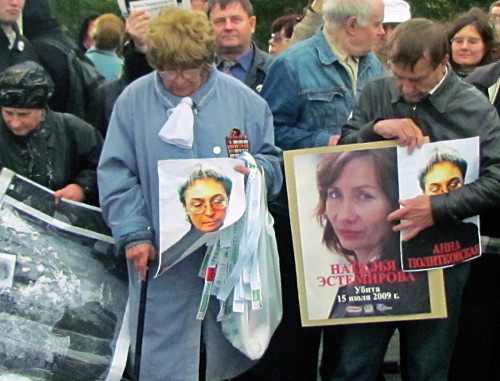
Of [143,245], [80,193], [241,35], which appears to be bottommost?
[143,245]

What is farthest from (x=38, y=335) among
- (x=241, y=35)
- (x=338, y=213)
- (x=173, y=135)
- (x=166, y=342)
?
(x=241, y=35)

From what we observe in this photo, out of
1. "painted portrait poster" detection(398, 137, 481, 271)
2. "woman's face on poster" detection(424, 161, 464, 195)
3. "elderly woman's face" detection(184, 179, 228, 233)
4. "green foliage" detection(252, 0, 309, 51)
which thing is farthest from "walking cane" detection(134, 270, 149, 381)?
"green foliage" detection(252, 0, 309, 51)

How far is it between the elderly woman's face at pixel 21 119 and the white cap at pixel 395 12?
Result: 2.37 meters

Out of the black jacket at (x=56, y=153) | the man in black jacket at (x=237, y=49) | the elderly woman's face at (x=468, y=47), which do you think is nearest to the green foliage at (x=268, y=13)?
the elderly woman's face at (x=468, y=47)

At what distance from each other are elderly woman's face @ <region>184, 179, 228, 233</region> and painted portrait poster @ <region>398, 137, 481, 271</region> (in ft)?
2.54

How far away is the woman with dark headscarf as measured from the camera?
15.8 ft

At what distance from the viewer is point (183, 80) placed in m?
4.52

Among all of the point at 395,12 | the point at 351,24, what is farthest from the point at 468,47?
the point at 351,24

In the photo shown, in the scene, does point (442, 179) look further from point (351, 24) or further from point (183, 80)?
point (183, 80)

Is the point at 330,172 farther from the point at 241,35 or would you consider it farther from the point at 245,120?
the point at 241,35

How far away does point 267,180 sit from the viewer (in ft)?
15.1

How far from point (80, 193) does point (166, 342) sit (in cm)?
79

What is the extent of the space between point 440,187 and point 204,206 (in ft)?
3.19

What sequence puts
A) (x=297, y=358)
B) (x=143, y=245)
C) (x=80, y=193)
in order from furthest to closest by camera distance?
(x=297, y=358)
(x=80, y=193)
(x=143, y=245)
